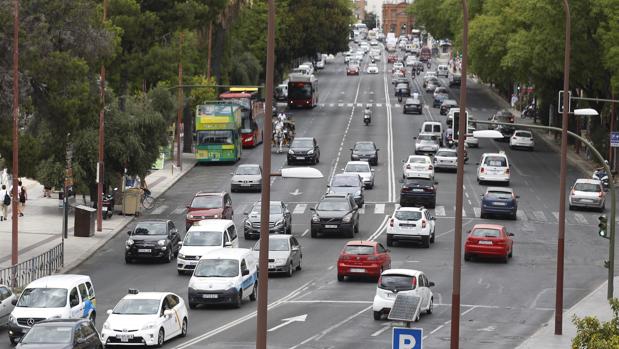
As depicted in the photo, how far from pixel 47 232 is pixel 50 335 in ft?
84.1

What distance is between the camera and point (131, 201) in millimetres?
60906

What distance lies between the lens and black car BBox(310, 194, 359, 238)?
5406 centimetres

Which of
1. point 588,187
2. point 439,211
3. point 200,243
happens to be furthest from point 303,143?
point 200,243

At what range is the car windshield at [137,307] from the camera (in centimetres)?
3322

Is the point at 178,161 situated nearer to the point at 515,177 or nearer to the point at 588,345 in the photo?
the point at 515,177

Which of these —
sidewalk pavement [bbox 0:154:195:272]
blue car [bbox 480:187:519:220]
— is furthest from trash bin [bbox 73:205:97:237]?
blue car [bbox 480:187:519:220]

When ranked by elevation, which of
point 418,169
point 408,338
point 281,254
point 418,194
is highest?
point 408,338

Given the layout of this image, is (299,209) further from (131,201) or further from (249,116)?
(249,116)

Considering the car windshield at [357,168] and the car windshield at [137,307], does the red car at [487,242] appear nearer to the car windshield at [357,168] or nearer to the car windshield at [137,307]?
the car windshield at [137,307]

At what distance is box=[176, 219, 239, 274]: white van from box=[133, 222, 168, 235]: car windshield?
185cm

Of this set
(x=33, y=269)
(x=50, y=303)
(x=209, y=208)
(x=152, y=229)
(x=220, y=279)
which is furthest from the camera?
(x=209, y=208)

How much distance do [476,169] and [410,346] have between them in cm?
5931

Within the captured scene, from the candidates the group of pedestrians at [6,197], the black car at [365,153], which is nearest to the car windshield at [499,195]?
the black car at [365,153]

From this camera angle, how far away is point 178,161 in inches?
3054
